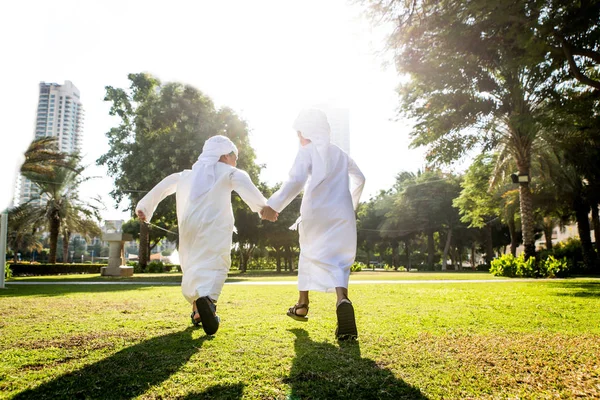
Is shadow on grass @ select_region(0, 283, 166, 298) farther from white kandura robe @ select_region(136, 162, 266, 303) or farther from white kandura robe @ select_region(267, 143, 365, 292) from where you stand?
white kandura robe @ select_region(267, 143, 365, 292)

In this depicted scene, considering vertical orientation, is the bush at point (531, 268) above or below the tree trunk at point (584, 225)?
below

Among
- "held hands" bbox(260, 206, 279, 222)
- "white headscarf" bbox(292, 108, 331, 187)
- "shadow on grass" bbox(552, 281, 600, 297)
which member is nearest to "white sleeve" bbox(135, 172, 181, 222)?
"held hands" bbox(260, 206, 279, 222)

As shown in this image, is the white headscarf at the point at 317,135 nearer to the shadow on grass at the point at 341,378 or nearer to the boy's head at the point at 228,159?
the boy's head at the point at 228,159

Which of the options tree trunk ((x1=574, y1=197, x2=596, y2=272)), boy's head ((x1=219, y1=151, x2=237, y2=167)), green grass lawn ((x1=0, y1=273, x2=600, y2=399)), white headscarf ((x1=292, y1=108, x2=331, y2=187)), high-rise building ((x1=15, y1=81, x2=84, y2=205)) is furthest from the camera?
high-rise building ((x1=15, y1=81, x2=84, y2=205))

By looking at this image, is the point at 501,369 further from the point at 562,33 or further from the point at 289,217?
the point at 289,217

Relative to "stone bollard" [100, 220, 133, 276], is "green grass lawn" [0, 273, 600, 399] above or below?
below

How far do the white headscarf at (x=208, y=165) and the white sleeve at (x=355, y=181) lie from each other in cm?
134

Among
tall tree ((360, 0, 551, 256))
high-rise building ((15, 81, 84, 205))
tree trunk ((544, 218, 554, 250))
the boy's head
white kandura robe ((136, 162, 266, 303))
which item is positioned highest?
high-rise building ((15, 81, 84, 205))

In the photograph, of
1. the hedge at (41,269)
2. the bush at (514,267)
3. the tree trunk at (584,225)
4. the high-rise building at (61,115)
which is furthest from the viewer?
the high-rise building at (61,115)

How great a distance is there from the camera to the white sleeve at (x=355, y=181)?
4.54 m

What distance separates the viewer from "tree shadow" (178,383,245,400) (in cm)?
210

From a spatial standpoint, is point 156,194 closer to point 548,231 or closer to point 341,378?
point 341,378

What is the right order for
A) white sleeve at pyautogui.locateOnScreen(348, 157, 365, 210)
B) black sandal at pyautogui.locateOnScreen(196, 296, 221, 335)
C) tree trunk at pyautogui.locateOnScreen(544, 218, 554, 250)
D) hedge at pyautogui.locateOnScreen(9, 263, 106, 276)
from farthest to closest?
tree trunk at pyautogui.locateOnScreen(544, 218, 554, 250)
hedge at pyautogui.locateOnScreen(9, 263, 106, 276)
white sleeve at pyautogui.locateOnScreen(348, 157, 365, 210)
black sandal at pyautogui.locateOnScreen(196, 296, 221, 335)

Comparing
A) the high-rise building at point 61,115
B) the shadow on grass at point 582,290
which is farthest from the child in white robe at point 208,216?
the high-rise building at point 61,115
